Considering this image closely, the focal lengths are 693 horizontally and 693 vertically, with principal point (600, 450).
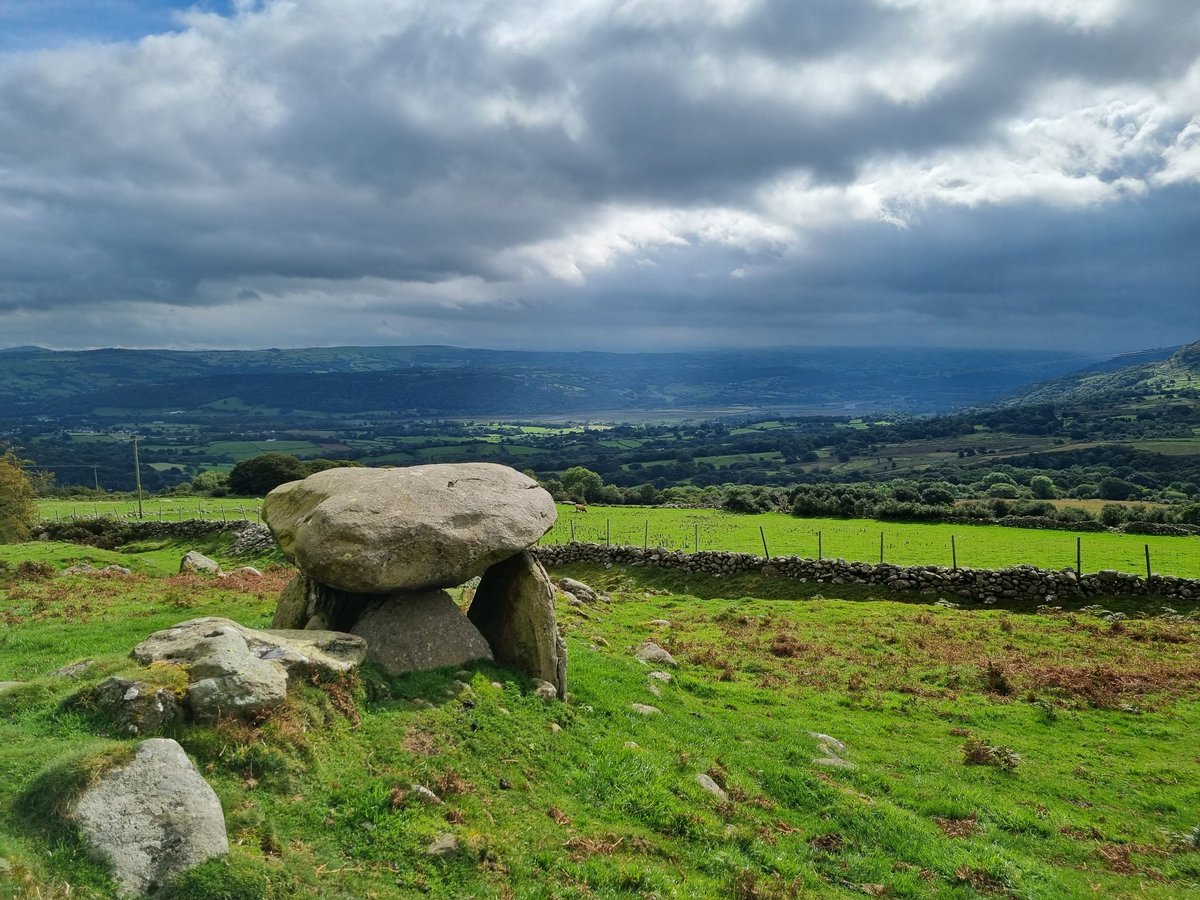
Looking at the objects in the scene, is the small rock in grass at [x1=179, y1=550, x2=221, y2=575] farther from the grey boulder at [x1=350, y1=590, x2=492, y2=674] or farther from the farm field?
the grey boulder at [x1=350, y1=590, x2=492, y2=674]

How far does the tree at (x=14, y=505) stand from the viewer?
1873 inches

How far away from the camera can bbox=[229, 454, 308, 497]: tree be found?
281ft

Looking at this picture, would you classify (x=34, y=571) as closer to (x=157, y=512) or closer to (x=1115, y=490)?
(x=157, y=512)

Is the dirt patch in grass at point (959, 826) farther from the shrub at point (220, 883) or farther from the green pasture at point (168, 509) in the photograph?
the green pasture at point (168, 509)

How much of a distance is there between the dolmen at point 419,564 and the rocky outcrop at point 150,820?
5376mm

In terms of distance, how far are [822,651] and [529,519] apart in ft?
51.8

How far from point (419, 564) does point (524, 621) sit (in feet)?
10.0

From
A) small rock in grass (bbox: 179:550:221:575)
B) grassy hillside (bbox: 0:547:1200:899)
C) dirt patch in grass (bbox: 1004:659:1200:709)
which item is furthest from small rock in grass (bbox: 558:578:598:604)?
dirt patch in grass (bbox: 1004:659:1200:709)

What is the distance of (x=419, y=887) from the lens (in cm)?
923

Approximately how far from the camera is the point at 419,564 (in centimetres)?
1487

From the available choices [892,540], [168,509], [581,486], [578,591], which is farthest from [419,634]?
[581,486]

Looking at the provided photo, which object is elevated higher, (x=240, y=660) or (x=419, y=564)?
(x=419, y=564)

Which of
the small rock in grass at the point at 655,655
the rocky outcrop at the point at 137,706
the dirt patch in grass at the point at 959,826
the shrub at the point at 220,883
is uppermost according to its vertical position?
the rocky outcrop at the point at 137,706

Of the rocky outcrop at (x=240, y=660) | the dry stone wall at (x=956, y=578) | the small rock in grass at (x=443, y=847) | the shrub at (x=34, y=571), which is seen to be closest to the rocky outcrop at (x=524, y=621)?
the rocky outcrop at (x=240, y=660)
